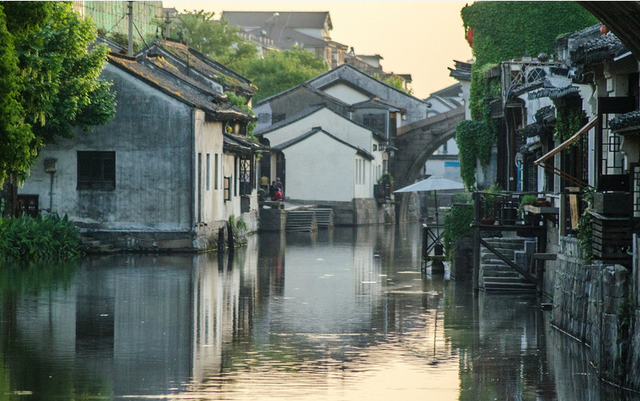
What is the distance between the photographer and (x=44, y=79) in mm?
29297

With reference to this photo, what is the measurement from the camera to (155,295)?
85.8 ft

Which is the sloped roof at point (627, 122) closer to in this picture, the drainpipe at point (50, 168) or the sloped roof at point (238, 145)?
the drainpipe at point (50, 168)

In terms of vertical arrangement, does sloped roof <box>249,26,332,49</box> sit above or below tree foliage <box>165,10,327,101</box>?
above

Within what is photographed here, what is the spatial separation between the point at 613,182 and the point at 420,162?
62.2 metres

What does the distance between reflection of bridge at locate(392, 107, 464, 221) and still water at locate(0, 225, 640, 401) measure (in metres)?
44.2

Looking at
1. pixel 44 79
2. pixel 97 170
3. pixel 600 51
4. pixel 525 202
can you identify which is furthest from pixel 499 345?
pixel 97 170

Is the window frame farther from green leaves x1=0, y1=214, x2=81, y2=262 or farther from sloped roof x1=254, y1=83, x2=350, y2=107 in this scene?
sloped roof x1=254, y1=83, x2=350, y2=107

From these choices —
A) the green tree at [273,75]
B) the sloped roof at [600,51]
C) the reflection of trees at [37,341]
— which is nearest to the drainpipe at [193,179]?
the reflection of trees at [37,341]

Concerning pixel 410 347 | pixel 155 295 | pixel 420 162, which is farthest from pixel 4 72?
pixel 420 162

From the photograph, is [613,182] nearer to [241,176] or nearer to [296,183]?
[241,176]

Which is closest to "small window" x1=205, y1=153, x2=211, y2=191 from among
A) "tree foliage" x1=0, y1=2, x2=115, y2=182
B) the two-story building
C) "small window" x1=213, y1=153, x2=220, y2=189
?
"small window" x1=213, y1=153, x2=220, y2=189

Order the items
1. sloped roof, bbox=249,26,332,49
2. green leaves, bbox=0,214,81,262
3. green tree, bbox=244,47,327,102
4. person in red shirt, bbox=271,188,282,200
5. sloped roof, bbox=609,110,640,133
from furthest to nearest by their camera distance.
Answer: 1. sloped roof, bbox=249,26,332,49
2. green tree, bbox=244,47,327,102
3. person in red shirt, bbox=271,188,282,200
4. green leaves, bbox=0,214,81,262
5. sloped roof, bbox=609,110,640,133

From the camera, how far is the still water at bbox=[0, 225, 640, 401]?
593 inches

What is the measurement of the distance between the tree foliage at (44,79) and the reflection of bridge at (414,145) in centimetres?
4141
